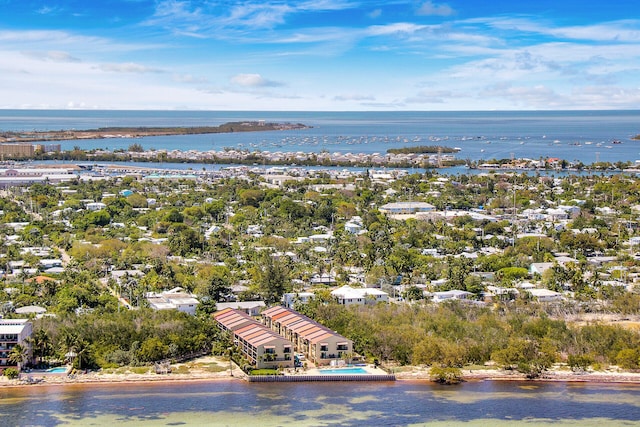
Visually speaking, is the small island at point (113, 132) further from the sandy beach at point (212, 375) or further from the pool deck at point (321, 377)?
the pool deck at point (321, 377)

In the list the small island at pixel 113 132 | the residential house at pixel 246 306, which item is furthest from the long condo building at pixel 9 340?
the small island at pixel 113 132

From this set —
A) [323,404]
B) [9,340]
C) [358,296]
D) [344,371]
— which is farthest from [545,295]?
[9,340]

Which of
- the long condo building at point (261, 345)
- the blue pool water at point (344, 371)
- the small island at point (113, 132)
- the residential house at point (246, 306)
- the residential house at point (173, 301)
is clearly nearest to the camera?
the blue pool water at point (344, 371)

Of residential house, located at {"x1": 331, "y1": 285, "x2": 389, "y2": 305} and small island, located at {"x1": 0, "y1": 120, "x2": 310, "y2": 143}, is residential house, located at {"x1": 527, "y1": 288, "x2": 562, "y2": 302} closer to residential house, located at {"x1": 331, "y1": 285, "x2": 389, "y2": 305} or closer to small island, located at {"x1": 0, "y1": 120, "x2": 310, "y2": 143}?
residential house, located at {"x1": 331, "y1": 285, "x2": 389, "y2": 305}

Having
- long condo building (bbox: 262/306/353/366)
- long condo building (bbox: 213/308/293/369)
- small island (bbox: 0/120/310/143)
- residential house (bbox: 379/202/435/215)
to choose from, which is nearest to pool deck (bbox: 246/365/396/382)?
long condo building (bbox: 213/308/293/369)

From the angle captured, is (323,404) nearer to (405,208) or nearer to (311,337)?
(311,337)
